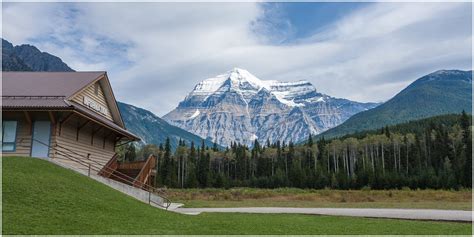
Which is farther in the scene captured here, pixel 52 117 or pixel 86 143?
pixel 86 143

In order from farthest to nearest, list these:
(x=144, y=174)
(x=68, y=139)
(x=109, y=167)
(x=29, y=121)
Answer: (x=144, y=174) < (x=109, y=167) < (x=68, y=139) < (x=29, y=121)

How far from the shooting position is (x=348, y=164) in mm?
109625

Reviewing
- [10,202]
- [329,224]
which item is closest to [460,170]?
[329,224]

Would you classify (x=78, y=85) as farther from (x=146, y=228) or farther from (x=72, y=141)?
(x=146, y=228)

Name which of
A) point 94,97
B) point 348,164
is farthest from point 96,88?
point 348,164

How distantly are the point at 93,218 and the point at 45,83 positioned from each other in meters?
14.2

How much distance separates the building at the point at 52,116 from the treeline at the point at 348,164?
186 feet

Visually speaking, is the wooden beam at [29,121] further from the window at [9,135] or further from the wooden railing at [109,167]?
the wooden railing at [109,167]

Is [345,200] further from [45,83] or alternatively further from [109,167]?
[45,83]

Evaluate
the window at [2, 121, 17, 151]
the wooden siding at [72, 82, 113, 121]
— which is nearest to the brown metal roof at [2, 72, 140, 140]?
the wooden siding at [72, 82, 113, 121]

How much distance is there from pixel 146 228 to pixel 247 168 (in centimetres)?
11048

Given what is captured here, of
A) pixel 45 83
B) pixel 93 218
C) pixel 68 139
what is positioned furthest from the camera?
pixel 45 83

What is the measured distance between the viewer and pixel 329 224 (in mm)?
14703

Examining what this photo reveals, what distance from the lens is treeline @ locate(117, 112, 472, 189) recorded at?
7175 centimetres
